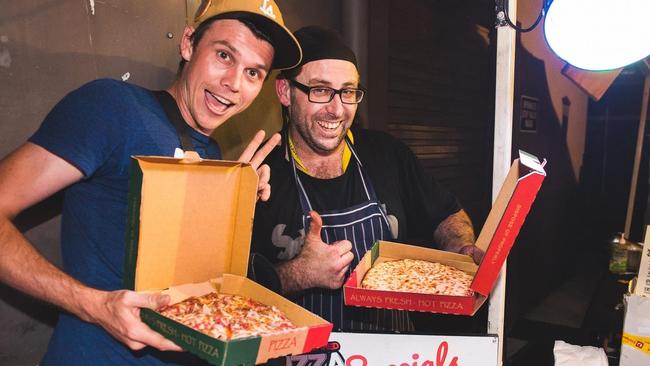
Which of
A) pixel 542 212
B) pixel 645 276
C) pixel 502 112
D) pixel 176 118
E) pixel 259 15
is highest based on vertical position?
pixel 259 15

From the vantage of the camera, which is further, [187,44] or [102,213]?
[187,44]

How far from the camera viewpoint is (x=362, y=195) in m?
2.55

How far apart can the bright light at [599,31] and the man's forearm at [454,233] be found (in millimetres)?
1014

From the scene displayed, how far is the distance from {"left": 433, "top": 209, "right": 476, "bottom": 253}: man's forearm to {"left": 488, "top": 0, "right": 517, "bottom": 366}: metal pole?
0.84ft

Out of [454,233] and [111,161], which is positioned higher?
[111,161]

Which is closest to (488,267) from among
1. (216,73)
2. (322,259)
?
(322,259)

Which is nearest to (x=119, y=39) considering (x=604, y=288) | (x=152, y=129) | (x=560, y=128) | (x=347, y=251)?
(x=152, y=129)

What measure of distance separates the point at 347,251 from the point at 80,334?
42.8 inches

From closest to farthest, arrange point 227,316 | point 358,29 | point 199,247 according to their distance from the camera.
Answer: point 227,316
point 199,247
point 358,29

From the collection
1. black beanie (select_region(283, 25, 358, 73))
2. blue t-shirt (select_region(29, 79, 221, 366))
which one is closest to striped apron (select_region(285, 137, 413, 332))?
black beanie (select_region(283, 25, 358, 73))

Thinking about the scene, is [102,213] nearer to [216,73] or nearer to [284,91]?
[216,73]

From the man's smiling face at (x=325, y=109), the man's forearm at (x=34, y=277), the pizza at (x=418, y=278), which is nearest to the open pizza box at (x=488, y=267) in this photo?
the pizza at (x=418, y=278)

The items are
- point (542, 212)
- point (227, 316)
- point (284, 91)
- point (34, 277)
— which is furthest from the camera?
point (542, 212)

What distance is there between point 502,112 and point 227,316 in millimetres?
1721
